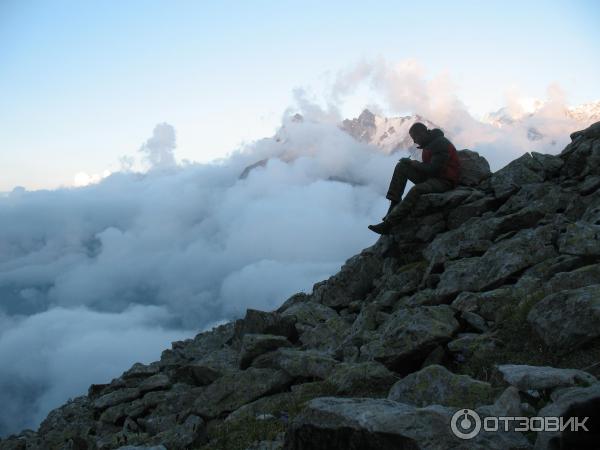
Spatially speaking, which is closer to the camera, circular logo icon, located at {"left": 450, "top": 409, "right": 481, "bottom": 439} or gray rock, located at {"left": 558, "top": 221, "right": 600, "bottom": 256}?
circular logo icon, located at {"left": 450, "top": 409, "right": 481, "bottom": 439}

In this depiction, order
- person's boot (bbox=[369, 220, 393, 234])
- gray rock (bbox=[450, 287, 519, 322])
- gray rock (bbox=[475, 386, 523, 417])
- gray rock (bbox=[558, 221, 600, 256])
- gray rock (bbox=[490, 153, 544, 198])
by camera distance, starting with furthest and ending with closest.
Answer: person's boot (bbox=[369, 220, 393, 234])
gray rock (bbox=[490, 153, 544, 198])
gray rock (bbox=[558, 221, 600, 256])
gray rock (bbox=[450, 287, 519, 322])
gray rock (bbox=[475, 386, 523, 417])

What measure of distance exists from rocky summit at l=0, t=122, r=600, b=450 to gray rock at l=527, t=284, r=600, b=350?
29 mm

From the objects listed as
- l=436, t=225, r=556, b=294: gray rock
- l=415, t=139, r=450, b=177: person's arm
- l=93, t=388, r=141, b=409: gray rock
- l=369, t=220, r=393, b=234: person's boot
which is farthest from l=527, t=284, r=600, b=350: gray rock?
l=93, t=388, r=141, b=409: gray rock

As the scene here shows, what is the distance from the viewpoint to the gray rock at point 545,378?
820 centimetres

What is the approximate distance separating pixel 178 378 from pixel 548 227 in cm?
1481

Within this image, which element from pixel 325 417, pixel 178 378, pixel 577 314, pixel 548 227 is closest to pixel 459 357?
pixel 577 314

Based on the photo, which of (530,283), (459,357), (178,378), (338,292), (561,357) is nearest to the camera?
(561,357)

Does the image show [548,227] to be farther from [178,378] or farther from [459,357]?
[178,378]

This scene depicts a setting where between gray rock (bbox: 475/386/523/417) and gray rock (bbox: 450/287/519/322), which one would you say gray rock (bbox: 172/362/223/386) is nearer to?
gray rock (bbox: 450/287/519/322)

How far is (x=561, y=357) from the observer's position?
1059cm

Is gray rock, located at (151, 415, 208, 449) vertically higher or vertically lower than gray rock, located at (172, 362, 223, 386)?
lower

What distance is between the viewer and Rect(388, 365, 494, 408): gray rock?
920cm

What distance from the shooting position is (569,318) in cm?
1092

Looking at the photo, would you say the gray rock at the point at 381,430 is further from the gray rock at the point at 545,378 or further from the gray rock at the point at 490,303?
the gray rock at the point at 490,303
